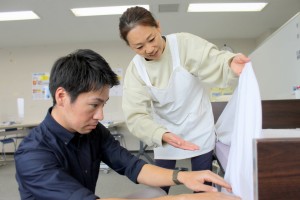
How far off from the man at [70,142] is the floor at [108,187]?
5.94 feet

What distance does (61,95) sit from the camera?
2.60ft

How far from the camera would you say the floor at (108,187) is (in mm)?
2689

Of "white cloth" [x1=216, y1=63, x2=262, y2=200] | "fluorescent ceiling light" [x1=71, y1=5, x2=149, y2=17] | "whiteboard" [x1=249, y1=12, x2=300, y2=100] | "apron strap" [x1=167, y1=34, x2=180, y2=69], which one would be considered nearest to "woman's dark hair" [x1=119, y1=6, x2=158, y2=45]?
"apron strap" [x1=167, y1=34, x2=180, y2=69]

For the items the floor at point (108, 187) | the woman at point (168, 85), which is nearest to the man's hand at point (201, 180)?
the woman at point (168, 85)

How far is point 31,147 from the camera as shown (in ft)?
2.56

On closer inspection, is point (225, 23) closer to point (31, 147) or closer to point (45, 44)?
point (45, 44)

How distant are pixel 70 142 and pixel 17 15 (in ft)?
11.4

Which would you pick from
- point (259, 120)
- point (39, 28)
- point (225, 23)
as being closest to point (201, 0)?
point (225, 23)

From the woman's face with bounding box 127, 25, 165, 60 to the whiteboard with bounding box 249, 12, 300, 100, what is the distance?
1643 millimetres

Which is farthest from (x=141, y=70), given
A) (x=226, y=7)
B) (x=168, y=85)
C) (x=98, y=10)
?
(x=226, y=7)

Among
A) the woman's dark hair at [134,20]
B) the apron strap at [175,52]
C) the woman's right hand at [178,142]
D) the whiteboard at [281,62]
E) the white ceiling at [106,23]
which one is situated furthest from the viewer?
the white ceiling at [106,23]

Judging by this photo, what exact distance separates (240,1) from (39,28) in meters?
3.19

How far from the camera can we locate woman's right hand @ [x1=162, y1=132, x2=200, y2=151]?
97 cm

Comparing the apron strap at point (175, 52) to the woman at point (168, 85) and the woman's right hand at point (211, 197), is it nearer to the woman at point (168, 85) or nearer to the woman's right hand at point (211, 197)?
the woman at point (168, 85)
